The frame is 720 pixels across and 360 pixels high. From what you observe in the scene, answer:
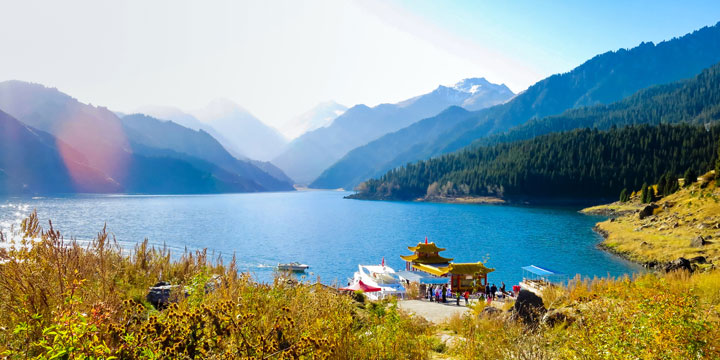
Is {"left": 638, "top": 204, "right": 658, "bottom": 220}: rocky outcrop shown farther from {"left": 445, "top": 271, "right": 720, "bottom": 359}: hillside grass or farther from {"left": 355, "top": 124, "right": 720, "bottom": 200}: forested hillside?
{"left": 355, "top": 124, "right": 720, "bottom": 200}: forested hillside

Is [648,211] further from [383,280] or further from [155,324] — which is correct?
[155,324]

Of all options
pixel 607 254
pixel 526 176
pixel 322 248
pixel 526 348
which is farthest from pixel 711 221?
pixel 526 176

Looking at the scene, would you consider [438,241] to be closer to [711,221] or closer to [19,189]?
[711,221]

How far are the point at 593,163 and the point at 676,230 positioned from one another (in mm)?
120846

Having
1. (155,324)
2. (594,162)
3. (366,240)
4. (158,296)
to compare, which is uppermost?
(594,162)

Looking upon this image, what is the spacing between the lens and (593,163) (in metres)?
160

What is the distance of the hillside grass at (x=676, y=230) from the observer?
1689 inches

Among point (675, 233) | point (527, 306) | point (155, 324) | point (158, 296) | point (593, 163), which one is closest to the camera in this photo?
point (155, 324)

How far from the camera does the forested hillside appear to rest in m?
146

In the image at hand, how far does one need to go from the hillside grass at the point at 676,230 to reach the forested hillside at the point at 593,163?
91.1 metres

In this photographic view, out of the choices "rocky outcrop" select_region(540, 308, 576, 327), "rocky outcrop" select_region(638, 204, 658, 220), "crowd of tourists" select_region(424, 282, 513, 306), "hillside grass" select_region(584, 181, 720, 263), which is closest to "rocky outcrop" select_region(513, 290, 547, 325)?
"rocky outcrop" select_region(540, 308, 576, 327)

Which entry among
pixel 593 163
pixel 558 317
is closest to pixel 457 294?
pixel 558 317

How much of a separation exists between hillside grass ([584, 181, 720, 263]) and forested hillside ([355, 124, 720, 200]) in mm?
91051

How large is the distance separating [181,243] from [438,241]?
40392 millimetres
